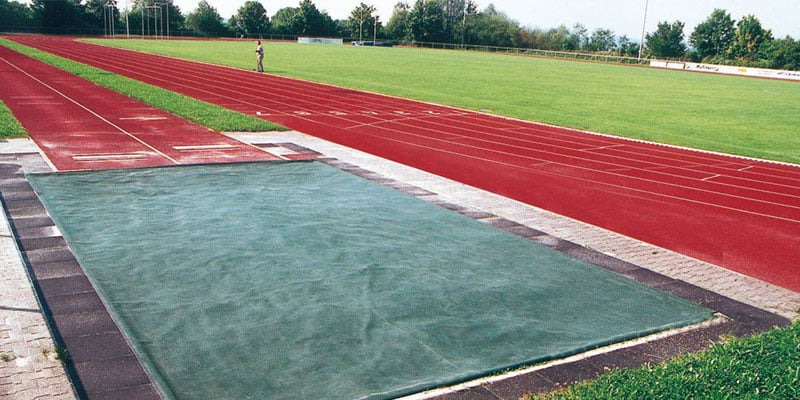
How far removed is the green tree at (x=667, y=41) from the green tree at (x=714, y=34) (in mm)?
2446

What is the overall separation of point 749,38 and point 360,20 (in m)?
55.8

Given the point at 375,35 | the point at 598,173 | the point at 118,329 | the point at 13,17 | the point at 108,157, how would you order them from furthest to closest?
the point at 375,35 < the point at 13,17 < the point at 598,173 < the point at 108,157 < the point at 118,329

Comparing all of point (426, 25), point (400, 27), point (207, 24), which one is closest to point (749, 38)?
point (426, 25)

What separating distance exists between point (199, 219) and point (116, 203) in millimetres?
1444

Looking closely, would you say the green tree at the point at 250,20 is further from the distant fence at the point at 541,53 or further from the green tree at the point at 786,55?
the green tree at the point at 786,55

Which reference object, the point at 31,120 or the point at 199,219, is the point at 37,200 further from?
the point at 31,120

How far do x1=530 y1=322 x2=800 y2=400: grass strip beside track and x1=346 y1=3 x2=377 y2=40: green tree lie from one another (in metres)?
101

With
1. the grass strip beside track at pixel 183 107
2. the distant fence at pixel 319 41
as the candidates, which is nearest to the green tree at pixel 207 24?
the distant fence at pixel 319 41

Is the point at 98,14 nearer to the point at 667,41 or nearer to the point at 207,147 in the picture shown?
the point at 667,41

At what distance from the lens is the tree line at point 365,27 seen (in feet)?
288

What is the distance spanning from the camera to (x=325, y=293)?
21.5 feet

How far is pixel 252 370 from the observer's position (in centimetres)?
501

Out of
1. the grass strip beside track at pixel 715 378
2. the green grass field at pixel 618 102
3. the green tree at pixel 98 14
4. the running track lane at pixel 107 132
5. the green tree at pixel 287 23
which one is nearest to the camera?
the grass strip beside track at pixel 715 378

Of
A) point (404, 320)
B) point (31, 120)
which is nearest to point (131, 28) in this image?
point (31, 120)
